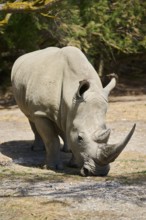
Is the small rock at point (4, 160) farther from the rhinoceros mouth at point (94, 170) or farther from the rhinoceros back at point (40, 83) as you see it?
the rhinoceros mouth at point (94, 170)

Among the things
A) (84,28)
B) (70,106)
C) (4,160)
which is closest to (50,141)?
(70,106)

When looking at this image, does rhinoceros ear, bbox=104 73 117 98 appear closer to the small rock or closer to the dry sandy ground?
the dry sandy ground

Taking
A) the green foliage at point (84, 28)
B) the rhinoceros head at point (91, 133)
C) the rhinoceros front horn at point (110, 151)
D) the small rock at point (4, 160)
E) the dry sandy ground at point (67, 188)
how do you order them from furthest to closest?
the green foliage at point (84, 28) → the small rock at point (4, 160) → the rhinoceros head at point (91, 133) → the rhinoceros front horn at point (110, 151) → the dry sandy ground at point (67, 188)

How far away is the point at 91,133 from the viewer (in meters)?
8.39

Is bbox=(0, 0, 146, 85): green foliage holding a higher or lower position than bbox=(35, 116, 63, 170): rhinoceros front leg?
lower

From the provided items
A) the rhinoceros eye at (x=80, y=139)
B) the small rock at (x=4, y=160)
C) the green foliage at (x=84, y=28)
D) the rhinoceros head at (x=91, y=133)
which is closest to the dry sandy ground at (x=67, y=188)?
the small rock at (x=4, y=160)

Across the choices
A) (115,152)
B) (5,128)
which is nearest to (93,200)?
(115,152)

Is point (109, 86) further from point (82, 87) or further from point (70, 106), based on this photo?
point (70, 106)

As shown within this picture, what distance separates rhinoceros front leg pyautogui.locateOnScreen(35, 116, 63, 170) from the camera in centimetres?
926

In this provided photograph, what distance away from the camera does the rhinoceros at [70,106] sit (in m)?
8.30

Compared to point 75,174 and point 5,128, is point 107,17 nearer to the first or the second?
point 5,128

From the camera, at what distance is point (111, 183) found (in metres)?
7.52

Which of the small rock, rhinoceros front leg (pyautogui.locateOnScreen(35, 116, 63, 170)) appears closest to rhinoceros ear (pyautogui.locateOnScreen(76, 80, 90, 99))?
rhinoceros front leg (pyautogui.locateOnScreen(35, 116, 63, 170))

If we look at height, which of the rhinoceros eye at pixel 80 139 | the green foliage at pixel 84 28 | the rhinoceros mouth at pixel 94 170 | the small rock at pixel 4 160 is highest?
the rhinoceros eye at pixel 80 139
